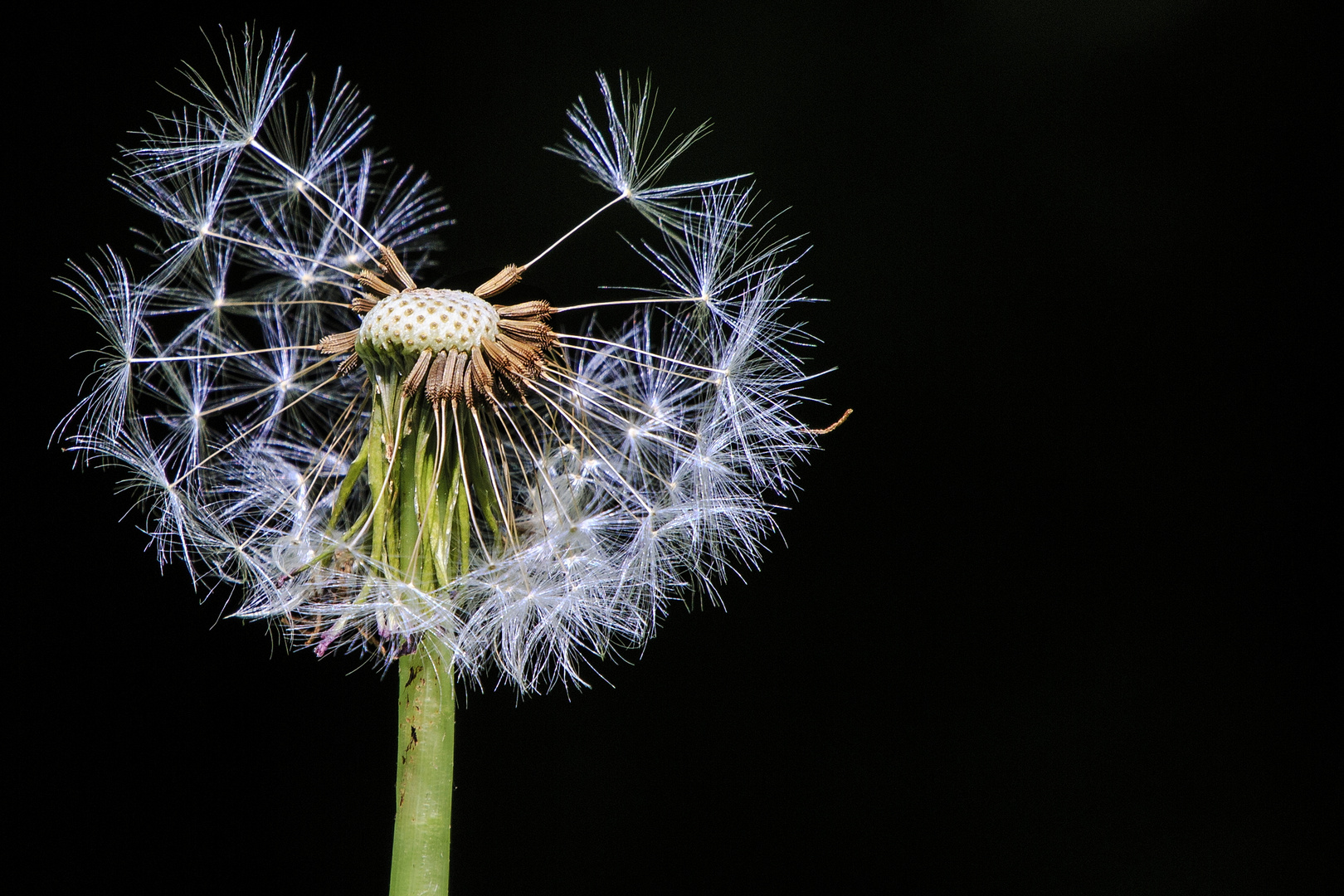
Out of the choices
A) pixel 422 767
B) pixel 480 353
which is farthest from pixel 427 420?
pixel 422 767

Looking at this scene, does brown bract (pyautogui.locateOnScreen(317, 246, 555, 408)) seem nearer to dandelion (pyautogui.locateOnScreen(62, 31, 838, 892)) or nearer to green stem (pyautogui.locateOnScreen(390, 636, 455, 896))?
dandelion (pyautogui.locateOnScreen(62, 31, 838, 892))

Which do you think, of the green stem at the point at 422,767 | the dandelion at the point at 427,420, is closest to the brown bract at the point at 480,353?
the dandelion at the point at 427,420

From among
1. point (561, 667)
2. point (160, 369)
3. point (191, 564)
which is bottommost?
point (561, 667)

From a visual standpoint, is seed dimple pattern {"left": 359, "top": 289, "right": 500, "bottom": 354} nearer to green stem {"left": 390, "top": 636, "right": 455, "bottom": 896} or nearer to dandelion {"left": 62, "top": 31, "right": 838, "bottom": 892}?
dandelion {"left": 62, "top": 31, "right": 838, "bottom": 892}

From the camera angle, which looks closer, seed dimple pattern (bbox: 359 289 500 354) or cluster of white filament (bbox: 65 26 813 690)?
seed dimple pattern (bbox: 359 289 500 354)

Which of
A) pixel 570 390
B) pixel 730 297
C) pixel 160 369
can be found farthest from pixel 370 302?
pixel 730 297

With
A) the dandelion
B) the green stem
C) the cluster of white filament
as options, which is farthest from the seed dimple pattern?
the green stem

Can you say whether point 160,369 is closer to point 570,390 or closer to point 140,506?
point 140,506

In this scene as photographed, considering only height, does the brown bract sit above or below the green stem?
above
